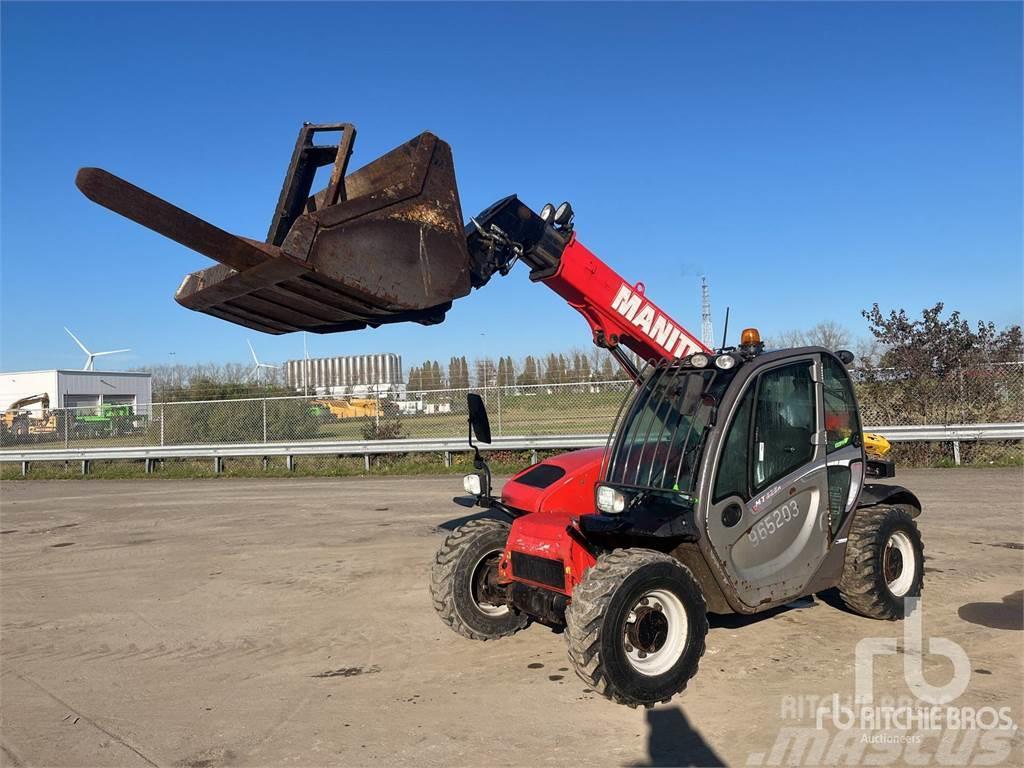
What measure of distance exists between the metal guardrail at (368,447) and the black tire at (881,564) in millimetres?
9819

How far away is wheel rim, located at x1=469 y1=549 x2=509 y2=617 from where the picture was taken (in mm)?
5602

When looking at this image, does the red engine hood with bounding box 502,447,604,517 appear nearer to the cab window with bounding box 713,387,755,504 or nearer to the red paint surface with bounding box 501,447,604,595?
the red paint surface with bounding box 501,447,604,595

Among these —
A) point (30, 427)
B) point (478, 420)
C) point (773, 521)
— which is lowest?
point (773, 521)

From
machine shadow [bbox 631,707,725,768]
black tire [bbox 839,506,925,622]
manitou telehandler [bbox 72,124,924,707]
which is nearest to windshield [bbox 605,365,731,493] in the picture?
manitou telehandler [bbox 72,124,924,707]

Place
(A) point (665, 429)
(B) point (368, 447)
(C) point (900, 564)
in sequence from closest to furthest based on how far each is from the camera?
(A) point (665, 429), (C) point (900, 564), (B) point (368, 447)

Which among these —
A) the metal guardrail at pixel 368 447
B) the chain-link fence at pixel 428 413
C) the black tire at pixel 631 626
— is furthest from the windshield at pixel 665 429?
the metal guardrail at pixel 368 447

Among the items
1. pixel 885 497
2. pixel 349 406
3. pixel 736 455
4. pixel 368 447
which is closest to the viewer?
pixel 736 455

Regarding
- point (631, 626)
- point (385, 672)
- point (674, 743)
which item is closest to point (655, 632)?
point (631, 626)

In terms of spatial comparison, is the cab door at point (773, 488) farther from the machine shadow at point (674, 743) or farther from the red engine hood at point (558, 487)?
the red engine hood at point (558, 487)

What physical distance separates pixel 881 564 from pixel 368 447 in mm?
14146

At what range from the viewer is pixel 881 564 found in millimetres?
5590

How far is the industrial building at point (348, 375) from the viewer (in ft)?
69.9

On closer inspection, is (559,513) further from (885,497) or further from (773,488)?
(885,497)

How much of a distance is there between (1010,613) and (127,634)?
22.8ft
